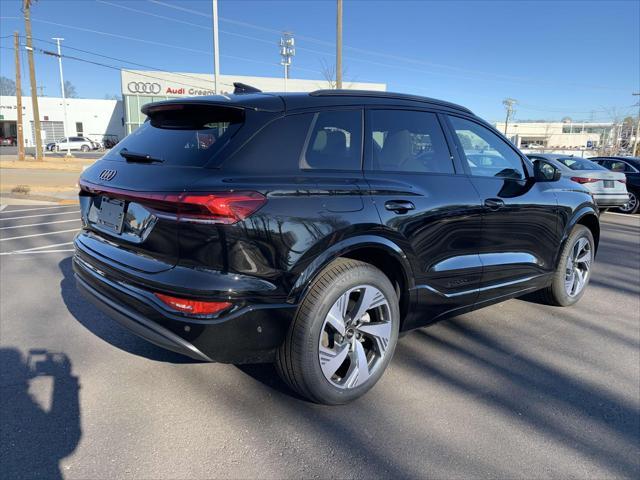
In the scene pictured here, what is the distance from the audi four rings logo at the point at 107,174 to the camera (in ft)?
9.29

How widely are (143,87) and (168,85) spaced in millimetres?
2397

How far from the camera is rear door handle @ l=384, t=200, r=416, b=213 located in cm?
291

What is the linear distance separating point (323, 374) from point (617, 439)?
5.48ft

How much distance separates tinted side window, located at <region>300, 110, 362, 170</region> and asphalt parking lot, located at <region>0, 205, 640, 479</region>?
146 centimetres

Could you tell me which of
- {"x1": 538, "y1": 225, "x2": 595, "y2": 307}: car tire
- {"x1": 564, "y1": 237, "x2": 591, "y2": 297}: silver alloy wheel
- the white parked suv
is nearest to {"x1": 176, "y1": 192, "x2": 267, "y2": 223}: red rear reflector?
{"x1": 538, "y1": 225, "x2": 595, "y2": 307}: car tire

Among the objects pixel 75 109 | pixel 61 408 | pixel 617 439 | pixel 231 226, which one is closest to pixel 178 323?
pixel 231 226

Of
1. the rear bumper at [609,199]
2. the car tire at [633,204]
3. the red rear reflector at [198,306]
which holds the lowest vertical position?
the car tire at [633,204]

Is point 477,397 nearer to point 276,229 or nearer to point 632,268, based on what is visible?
point 276,229

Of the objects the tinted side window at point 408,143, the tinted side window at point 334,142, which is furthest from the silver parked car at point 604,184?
the tinted side window at point 334,142

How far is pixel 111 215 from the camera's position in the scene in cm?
279

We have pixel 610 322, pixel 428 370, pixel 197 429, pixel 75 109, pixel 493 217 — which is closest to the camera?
pixel 197 429

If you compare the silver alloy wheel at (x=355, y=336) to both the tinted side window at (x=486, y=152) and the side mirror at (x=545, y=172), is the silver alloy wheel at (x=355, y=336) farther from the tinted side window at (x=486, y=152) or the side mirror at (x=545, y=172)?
the side mirror at (x=545, y=172)

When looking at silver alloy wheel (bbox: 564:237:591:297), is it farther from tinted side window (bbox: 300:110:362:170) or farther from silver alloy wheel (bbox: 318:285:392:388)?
tinted side window (bbox: 300:110:362:170)

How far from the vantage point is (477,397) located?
9.94ft
